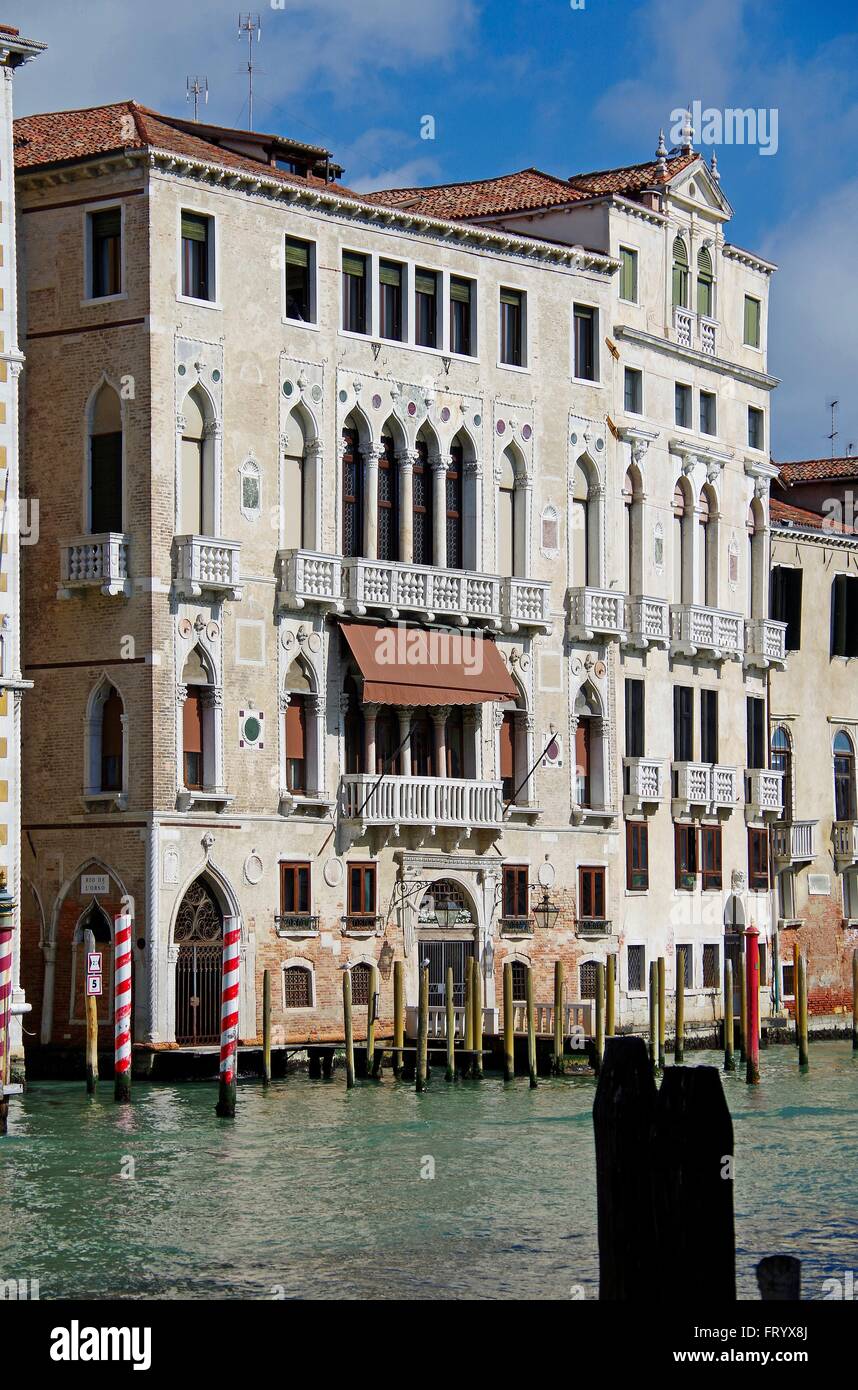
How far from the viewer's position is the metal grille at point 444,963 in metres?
35.6

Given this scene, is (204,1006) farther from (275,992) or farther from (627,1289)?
(627,1289)

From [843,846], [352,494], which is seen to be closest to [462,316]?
[352,494]

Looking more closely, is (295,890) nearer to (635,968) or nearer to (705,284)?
(635,968)

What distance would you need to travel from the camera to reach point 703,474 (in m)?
40.8

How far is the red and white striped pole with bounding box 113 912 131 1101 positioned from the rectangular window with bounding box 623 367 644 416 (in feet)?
45.6

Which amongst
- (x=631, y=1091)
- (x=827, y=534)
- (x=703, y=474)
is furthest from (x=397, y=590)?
(x=631, y=1091)

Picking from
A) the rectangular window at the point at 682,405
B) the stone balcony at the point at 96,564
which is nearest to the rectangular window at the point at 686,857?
the rectangular window at the point at 682,405

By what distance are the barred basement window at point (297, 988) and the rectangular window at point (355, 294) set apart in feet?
27.0

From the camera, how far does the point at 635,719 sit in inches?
1547

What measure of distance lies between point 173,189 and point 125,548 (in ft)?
14.3

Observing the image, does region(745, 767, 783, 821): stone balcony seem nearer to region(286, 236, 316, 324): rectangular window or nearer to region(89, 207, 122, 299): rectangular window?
region(286, 236, 316, 324): rectangular window

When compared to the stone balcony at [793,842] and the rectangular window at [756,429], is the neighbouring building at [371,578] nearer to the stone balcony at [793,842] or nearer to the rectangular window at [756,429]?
the rectangular window at [756,429]

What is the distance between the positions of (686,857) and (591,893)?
8.55ft

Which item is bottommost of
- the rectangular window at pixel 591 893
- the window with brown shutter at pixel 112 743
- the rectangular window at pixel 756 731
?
the rectangular window at pixel 591 893
